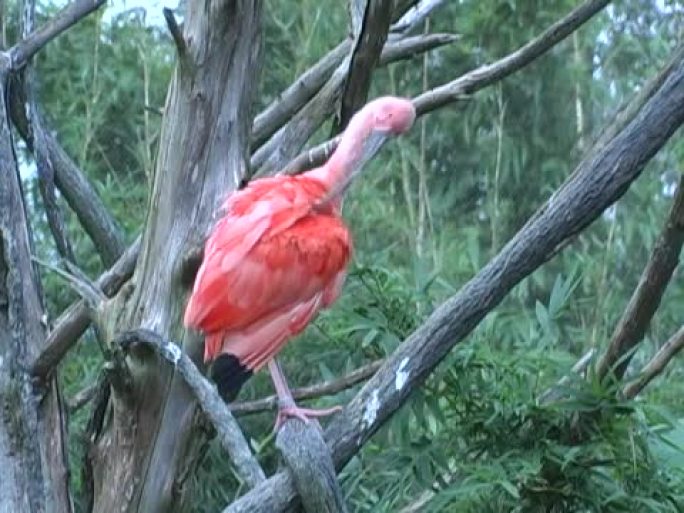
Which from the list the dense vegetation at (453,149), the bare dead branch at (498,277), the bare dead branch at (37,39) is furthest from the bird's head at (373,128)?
the dense vegetation at (453,149)

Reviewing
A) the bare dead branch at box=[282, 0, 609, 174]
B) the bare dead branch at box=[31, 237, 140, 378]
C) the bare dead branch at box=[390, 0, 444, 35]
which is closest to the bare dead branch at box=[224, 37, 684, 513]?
the bare dead branch at box=[31, 237, 140, 378]

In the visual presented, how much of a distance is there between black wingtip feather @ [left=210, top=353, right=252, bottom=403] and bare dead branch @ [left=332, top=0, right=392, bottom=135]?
466mm

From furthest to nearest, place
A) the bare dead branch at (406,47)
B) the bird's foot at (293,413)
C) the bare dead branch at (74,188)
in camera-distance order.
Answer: the bare dead branch at (406,47) → the bare dead branch at (74,188) → the bird's foot at (293,413)

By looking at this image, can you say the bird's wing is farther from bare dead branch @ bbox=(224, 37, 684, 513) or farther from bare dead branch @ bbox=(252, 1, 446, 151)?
bare dead branch @ bbox=(252, 1, 446, 151)

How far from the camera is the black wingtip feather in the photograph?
1.61 m

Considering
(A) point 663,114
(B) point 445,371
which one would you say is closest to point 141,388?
(B) point 445,371

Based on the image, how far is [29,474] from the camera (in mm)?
1928

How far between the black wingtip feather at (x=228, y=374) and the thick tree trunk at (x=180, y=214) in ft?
0.39

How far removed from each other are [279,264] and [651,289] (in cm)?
55

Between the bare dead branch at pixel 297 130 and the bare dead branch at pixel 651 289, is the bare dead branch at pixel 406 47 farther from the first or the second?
the bare dead branch at pixel 651 289

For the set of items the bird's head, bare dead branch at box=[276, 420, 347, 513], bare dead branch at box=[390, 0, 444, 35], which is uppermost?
the bird's head

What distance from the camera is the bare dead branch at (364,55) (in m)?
1.96

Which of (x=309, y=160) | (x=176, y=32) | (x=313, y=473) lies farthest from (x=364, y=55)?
(x=313, y=473)

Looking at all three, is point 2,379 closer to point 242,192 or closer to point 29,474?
point 29,474
